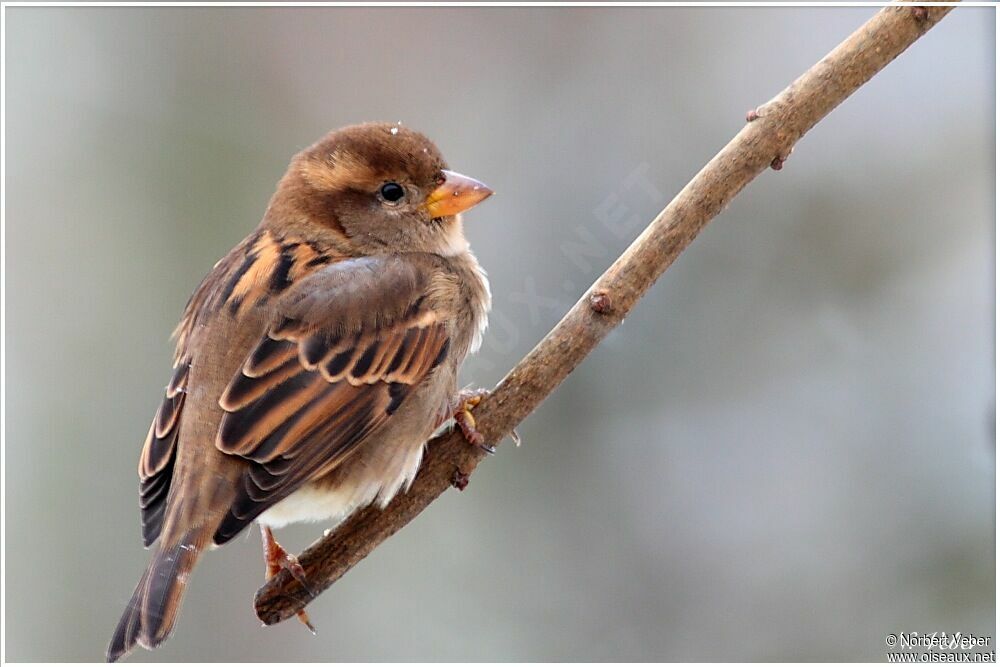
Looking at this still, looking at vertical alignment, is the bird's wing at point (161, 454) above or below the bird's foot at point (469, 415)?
below

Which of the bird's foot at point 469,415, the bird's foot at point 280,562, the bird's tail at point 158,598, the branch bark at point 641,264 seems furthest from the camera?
the bird's foot at point 469,415

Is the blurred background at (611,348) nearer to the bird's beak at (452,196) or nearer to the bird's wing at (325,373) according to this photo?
the bird's beak at (452,196)

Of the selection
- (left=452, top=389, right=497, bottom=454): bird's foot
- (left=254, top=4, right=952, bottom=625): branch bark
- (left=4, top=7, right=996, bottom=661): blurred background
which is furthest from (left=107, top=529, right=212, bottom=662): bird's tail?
(left=4, top=7, right=996, bottom=661): blurred background

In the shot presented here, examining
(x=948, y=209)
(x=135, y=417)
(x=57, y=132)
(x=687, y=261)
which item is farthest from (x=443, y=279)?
(x=57, y=132)

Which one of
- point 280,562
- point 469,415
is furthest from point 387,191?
point 280,562

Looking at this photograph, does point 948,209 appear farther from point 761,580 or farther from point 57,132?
point 57,132

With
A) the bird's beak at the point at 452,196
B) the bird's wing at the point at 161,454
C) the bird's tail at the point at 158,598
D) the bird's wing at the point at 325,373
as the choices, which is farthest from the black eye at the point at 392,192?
the bird's tail at the point at 158,598

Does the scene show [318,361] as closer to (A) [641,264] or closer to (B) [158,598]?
(B) [158,598]
